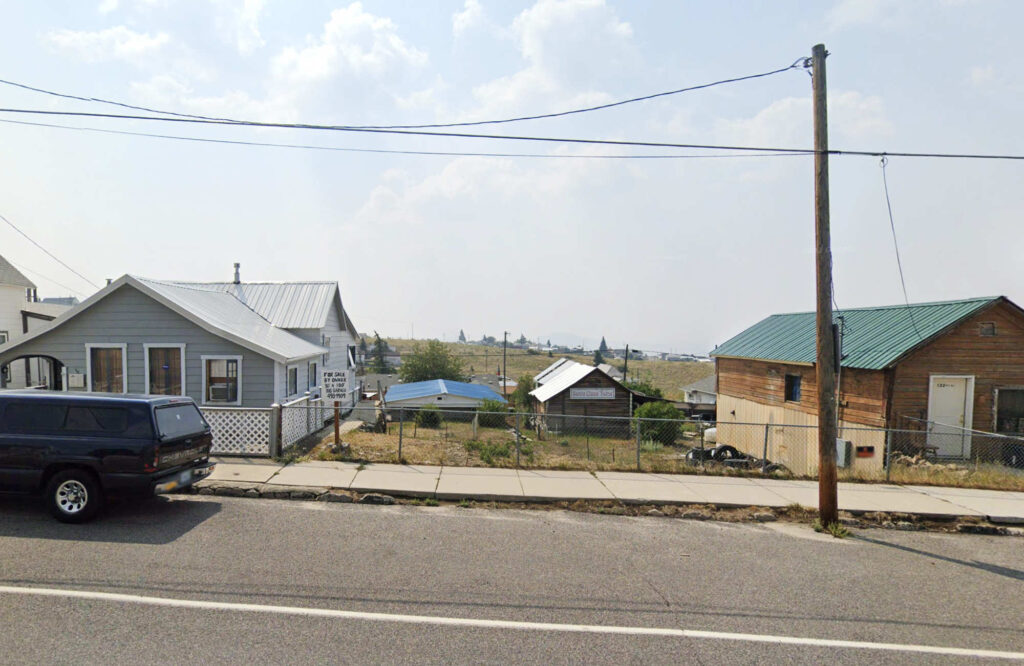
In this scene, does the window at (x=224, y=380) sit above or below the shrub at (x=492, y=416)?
above

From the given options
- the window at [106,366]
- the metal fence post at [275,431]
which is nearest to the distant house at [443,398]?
the window at [106,366]

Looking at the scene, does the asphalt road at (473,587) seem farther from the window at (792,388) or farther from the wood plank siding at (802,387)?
the window at (792,388)

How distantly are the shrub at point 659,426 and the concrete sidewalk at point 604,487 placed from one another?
16.6m

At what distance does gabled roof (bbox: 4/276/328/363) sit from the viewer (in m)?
15.1

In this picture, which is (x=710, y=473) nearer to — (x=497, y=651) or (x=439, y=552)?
(x=439, y=552)

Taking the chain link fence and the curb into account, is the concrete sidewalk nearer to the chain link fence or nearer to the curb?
the curb

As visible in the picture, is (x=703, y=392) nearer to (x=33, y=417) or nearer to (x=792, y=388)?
Result: (x=792, y=388)

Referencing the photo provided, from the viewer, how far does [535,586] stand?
5926 mm

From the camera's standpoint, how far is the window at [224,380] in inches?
622

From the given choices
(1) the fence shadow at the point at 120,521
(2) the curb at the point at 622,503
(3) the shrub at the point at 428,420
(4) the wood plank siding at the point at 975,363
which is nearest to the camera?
(1) the fence shadow at the point at 120,521

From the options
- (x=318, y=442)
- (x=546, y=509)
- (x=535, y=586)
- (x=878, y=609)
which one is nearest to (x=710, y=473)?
(x=546, y=509)

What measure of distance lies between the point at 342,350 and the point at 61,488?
63.9 ft

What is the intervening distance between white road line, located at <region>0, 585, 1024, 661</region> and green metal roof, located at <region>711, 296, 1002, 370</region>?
14274 mm

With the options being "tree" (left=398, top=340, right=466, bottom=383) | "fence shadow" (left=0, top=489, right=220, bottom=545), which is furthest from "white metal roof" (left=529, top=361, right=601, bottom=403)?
"fence shadow" (left=0, top=489, right=220, bottom=545)
